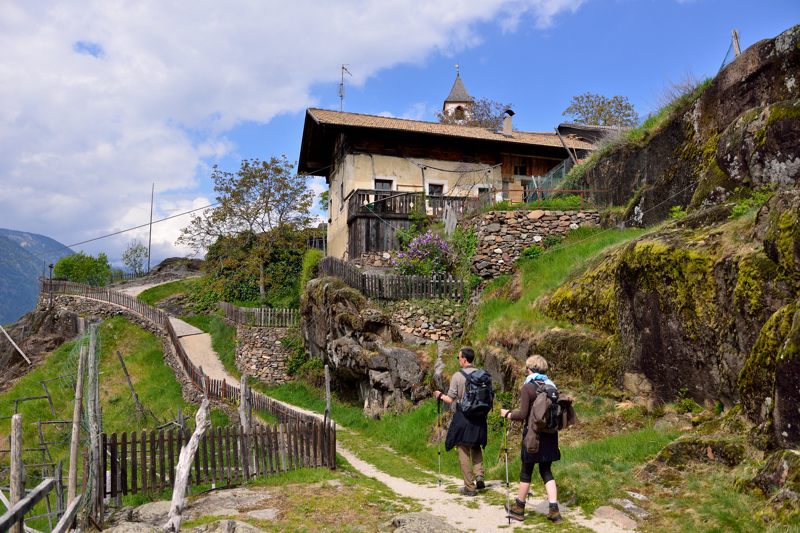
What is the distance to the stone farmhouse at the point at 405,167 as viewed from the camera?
24312mm

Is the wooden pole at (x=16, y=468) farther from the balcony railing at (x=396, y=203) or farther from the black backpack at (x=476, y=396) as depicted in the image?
the balcony railing at (x=396, y=203)

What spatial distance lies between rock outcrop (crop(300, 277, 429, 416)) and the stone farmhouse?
11.7ft

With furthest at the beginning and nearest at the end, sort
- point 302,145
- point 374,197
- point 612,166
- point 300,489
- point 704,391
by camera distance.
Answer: point 302,145, point 374,197, point 612,166, point 300,489, point 704,391

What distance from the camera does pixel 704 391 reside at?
8.41 metres

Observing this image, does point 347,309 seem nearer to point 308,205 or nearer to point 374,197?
point 374,197

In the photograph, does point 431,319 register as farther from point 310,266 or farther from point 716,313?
point 310,266

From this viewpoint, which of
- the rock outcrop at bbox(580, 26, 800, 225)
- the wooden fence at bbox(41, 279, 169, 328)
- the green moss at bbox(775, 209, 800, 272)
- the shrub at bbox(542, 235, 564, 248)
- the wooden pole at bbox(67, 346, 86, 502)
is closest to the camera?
the green moss at bbox(775, 209, 800, 272)

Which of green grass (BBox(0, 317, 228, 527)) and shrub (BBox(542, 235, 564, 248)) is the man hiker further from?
green grass (BBox(0, 317, 228, 527))

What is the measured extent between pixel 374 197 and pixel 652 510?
19.7 meters

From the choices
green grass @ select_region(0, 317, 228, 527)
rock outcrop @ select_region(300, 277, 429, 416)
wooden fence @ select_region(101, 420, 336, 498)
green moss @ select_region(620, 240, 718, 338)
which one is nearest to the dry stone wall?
rock outcrop @ select_region(300, 277, 429, 416)

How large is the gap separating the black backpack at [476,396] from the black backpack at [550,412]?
139cm

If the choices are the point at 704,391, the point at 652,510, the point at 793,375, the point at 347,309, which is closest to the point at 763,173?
the point at 704,391

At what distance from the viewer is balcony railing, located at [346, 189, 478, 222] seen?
79.2ft

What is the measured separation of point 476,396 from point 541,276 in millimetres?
8497
